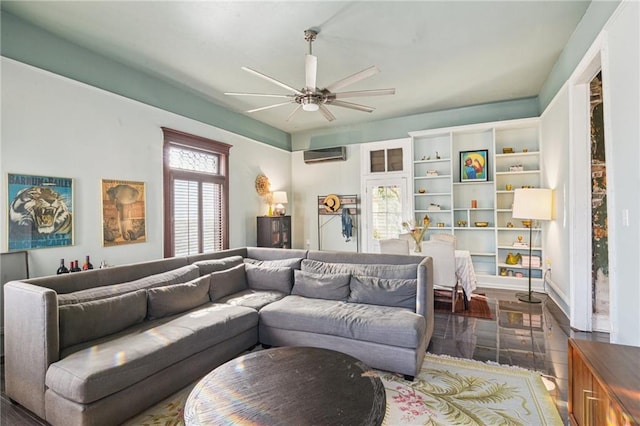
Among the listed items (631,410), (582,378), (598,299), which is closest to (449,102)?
(598,299)

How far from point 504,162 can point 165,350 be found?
5.91 metres

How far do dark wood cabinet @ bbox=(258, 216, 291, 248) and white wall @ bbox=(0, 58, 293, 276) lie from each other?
2.07 meters

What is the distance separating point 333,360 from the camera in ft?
6.18

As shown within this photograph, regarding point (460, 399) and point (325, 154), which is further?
point (325, 154)

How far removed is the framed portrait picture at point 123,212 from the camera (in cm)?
369

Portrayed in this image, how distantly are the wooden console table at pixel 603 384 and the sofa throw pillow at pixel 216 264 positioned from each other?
3226 millimetres

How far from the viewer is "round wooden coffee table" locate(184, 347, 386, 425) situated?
1.36m

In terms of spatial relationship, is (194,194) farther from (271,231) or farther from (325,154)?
(325,154)

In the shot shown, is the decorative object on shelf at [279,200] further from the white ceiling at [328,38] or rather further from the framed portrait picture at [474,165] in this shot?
the framed portrait picture at [474,165]

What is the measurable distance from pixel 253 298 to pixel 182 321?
33.4 inches

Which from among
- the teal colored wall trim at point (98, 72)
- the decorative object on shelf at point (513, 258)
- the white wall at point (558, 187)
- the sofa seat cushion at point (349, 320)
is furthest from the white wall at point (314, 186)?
the sofa seat cushion at point (349, 320)

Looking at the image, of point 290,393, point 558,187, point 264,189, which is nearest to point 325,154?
point 264,189

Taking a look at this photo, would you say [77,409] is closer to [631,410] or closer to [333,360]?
[333,360]

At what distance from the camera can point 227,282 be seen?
349cm
